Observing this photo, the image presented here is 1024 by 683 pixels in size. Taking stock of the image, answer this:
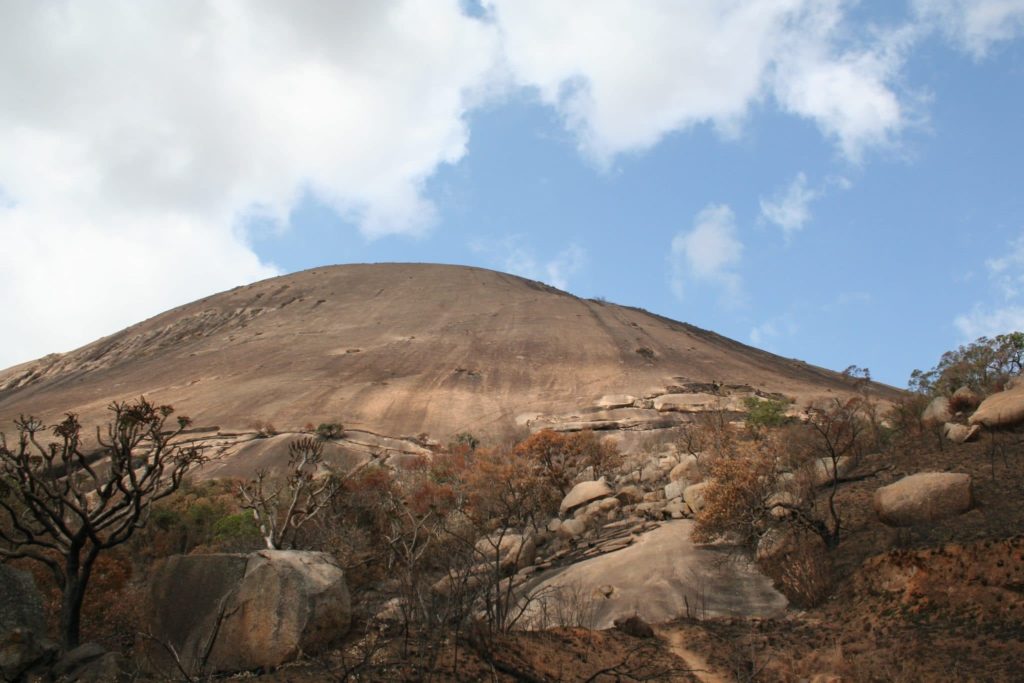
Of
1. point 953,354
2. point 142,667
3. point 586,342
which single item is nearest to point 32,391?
point 586,342

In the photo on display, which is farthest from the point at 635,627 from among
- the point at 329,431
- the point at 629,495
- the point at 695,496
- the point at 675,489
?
the point at 329,431

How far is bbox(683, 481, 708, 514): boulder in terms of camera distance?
53.3ft

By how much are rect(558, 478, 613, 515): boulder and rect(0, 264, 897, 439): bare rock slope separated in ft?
48.9

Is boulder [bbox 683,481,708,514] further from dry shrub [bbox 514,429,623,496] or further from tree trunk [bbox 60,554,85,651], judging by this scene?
tree trunk [bbox 60,554,85,651]

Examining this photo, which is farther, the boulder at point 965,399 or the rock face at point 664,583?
the boulder at point 965,399

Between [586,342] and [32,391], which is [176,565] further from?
[32,391]

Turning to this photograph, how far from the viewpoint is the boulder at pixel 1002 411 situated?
14.7 metres

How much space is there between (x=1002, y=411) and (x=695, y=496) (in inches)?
248

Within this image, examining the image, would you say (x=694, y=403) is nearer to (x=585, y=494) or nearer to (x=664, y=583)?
(x=585, y=494)

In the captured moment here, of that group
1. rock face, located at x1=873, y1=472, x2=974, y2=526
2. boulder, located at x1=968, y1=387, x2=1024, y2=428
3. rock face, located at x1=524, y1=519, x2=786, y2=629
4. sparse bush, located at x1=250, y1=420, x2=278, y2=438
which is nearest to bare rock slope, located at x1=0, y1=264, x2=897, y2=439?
sparse bush, located at x1=250, y1=420, x2=278, y2=438

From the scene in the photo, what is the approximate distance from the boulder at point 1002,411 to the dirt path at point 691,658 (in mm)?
8383

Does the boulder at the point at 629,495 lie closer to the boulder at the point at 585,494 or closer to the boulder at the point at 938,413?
the boulder at the point at 585,494

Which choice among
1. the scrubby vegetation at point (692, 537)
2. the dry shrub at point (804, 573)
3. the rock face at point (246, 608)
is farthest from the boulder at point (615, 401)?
the rock face at point (246, 608)

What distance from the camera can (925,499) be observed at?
12.3 m
